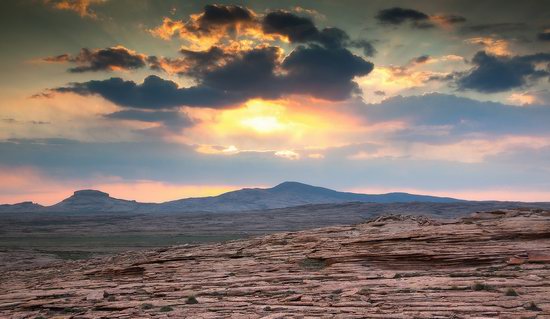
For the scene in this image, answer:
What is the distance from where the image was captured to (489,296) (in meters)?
19.6

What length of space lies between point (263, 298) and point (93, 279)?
21.7 meters

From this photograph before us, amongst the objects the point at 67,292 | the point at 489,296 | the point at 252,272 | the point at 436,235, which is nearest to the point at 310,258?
the point at 252,272

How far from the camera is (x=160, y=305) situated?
24.5 m

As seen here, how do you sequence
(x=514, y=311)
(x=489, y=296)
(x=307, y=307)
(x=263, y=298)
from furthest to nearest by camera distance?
Answer: 1. (x=263, y=298)
2. (x=307, y=307)
3. (x=489, y=296)
4. (x=514, y=311)

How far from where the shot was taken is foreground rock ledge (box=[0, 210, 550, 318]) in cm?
1983

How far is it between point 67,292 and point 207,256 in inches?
545

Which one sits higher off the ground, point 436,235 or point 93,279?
point 436,235

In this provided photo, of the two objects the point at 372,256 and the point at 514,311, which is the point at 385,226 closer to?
the point at 372,256

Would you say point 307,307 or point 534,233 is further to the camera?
point 534,233

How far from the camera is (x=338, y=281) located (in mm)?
27047

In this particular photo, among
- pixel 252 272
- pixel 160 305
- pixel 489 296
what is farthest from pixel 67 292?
pixel 489 296

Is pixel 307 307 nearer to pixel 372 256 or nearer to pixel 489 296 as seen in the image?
pixel 489 296

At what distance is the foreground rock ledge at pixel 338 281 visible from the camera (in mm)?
19828

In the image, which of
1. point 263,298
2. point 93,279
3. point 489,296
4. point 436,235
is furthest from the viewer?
point 93,279
